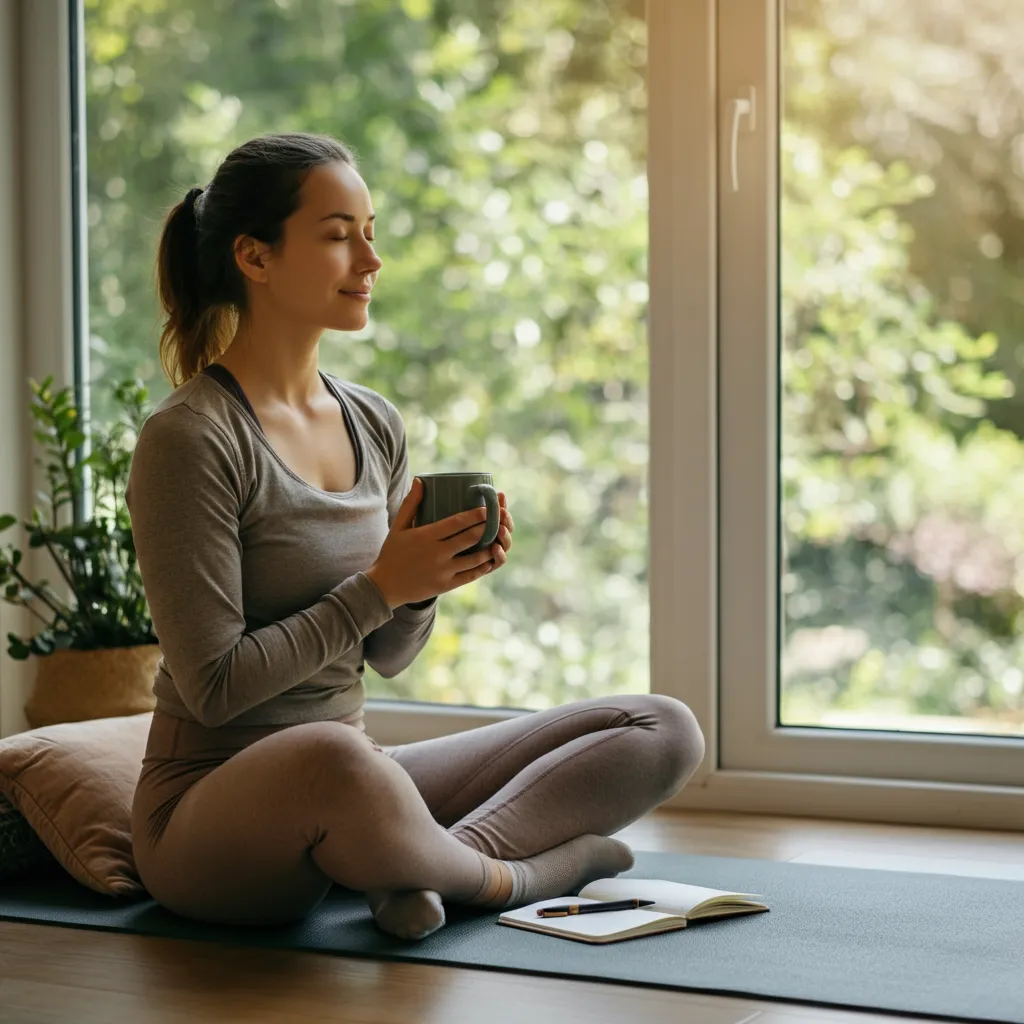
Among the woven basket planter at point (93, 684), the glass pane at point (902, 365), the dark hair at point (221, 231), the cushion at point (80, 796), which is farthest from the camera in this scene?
the woven basket planter at point (93, 684)

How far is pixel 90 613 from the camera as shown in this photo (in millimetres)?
2643

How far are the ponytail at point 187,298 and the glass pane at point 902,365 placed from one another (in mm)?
1031

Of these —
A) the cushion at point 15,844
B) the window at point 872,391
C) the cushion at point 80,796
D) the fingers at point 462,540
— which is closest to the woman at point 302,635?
the fingers at point 462,540

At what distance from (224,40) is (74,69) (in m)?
0.34

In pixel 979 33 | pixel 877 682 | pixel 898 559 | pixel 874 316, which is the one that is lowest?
pixel 877 682

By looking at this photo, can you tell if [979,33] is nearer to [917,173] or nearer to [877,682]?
Answer: [917,173]

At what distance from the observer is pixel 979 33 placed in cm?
237

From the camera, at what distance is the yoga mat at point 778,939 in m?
1.52

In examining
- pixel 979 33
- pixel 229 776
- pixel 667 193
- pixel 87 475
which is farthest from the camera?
pixel 87 475

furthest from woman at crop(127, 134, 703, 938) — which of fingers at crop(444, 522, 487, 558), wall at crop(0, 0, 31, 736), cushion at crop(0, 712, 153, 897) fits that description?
wall at crop(0, 0, 31, 736)

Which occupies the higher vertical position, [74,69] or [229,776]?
[74,69]

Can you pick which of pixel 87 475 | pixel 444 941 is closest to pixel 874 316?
pixel 444 941

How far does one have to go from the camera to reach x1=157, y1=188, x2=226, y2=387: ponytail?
1900 mm

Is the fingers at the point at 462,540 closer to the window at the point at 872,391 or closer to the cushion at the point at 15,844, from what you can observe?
the cushion at the point at 15,844
